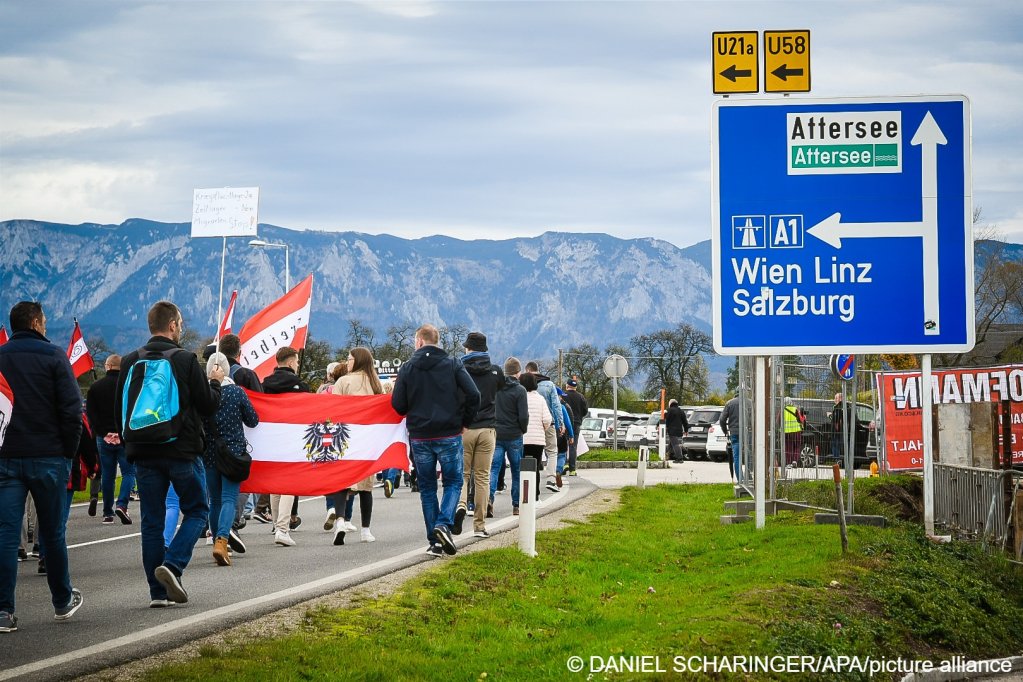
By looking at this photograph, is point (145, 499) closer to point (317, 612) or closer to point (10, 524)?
point (10, 524)

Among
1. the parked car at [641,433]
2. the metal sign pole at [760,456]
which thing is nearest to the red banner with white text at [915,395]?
the metal sign pole at [760,456]

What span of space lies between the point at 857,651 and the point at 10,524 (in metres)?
5.56

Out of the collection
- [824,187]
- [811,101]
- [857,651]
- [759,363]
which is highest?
[811,101]

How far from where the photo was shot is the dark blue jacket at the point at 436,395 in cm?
1203

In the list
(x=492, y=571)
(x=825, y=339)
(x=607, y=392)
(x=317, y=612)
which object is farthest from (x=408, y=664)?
(x=607, y=392)

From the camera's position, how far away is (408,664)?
7.63m

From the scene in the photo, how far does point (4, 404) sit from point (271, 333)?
37.7 ft

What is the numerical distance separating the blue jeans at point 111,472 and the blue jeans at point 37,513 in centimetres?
652

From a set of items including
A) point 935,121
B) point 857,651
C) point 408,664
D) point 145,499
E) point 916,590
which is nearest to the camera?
point 408,664

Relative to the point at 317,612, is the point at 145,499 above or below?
above

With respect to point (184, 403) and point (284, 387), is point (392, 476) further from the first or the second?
point (184, 403)

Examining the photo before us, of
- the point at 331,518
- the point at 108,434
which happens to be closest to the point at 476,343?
the point at 331,518

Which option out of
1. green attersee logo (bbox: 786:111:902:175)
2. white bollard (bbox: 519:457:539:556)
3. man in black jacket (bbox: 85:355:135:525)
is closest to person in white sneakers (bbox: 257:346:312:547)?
man in black jacket (bbox: 85:355:135:525)

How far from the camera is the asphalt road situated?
7570 mm
